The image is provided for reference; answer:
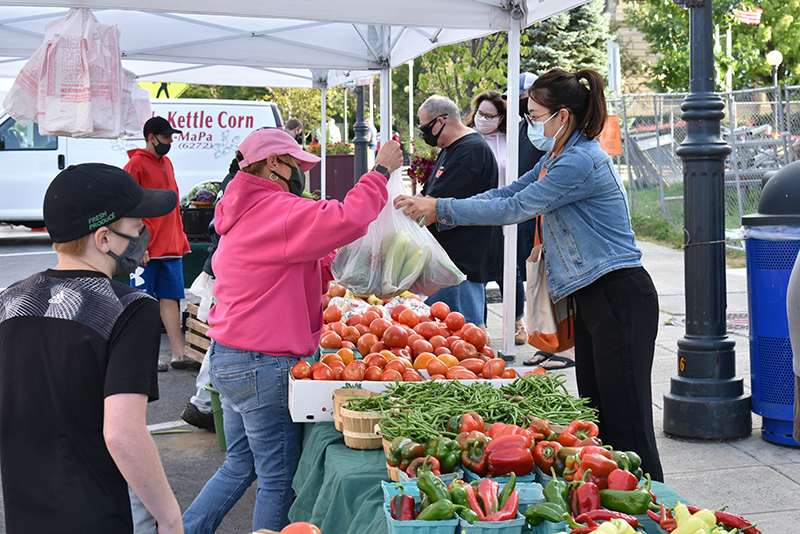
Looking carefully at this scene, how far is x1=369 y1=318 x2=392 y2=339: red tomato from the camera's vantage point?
4.14 metres

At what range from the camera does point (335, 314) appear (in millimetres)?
4602

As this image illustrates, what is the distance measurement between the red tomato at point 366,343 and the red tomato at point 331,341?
0.11 meters

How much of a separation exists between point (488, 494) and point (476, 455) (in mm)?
312

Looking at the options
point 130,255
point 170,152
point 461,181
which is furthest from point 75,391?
point 170,152

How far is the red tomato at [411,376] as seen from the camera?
341cm

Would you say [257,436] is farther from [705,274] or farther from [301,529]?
[705,274]

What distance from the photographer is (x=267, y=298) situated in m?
3.27

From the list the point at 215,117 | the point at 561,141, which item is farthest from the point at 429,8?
the point at 215,117

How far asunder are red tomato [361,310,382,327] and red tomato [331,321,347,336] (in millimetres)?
120

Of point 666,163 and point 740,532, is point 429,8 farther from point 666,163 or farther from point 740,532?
point 666,163

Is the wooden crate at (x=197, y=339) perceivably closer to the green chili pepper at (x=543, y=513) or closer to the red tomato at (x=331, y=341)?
the red tomato at (x=331, y=341)

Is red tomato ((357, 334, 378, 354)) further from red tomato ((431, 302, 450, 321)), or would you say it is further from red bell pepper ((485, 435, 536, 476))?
red bell pepper ((485, 435, 536, 476))

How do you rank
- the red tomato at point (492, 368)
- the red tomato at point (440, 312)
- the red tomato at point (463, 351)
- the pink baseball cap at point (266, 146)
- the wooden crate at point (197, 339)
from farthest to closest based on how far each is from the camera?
the wooden crate at point (197, 339)
the red tomato at point (440, 312)
the red tomato at point (463, 351)
the red tomato at point (492, 368)
the pink baseball cap at point (266, 146)

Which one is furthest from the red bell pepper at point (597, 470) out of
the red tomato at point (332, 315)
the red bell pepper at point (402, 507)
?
the red tomato at point (332, 315)
